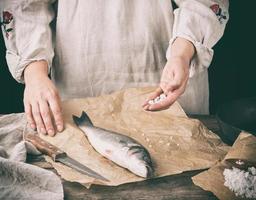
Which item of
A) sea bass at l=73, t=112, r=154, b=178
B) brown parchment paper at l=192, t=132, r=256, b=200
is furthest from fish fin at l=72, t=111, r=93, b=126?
brown parchment paper at l=192, t=132, r=256, b=200

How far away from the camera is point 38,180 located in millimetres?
1053

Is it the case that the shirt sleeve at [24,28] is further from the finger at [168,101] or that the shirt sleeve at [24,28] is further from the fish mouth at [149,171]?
the fish mouth at [149,171]

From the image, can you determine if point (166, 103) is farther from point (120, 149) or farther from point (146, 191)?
point (146, 191)

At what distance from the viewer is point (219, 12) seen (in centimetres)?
165

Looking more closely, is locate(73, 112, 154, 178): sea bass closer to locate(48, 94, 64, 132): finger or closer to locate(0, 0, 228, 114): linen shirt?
locate(48, 94, 64, 132): finger

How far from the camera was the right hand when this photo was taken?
4.47 ft

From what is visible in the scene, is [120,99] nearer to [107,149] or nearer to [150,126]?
[150,126]

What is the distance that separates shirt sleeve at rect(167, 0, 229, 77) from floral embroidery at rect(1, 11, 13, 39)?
0.61 meters

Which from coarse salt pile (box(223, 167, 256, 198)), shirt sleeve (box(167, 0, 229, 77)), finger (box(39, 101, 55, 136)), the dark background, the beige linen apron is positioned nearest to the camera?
coarse salt pile (box(223, 167, 256, 198))

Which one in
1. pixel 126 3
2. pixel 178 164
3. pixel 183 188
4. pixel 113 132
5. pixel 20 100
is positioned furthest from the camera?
pixel 20 100

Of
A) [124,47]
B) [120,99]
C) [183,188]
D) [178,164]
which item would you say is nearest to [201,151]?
[178,164]

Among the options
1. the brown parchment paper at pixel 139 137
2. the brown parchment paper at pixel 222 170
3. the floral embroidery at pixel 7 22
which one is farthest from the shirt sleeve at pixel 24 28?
the brown parchment paper at pixel 222 170

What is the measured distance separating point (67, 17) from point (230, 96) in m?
1.63

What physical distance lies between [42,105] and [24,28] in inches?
15.1
